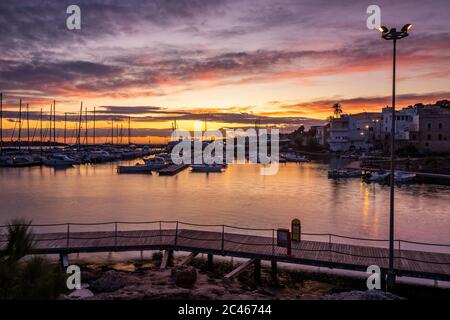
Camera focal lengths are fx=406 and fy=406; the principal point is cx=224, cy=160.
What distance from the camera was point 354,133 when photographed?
145375mm

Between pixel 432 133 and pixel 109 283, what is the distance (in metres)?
114

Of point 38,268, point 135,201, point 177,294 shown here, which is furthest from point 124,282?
point 135,201

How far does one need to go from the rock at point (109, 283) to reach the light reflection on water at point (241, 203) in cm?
1937

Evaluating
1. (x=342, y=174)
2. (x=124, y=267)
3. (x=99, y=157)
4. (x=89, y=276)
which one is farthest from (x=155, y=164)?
(x=89, y=276)

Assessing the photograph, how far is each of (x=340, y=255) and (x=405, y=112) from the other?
387 ft

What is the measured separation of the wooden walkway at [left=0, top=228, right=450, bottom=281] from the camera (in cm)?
1886

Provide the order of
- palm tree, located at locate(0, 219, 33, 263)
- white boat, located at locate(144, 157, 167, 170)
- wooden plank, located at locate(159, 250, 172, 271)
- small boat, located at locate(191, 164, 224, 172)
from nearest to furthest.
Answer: palm tree, located at locate(0, 219, 33, 263), wooden plank, located at locate(159, 250, 172, 271), white boat, located at locate(144, 157, 167, 170), small boat, located at locate(191, 164, 224, 172)

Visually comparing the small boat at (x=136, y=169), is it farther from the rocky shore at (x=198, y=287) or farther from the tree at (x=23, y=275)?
the tree at (x=23, y=275)

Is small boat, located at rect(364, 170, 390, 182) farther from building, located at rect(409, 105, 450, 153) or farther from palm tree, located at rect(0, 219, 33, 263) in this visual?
palm tree, located at rect(0, 219, 33, 263)

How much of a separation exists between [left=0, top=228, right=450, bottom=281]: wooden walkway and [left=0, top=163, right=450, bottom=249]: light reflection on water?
42.0 ft

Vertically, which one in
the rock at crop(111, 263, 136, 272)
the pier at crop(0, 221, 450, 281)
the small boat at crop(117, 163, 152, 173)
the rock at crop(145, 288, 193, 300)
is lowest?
the rock at crop(111, 263, 136, 272)

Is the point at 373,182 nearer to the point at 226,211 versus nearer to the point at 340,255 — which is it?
the point at 226,211

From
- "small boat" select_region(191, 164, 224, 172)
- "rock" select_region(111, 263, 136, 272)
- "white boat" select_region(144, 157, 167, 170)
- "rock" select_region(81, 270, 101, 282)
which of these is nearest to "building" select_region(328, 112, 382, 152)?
"small boat" select_region(191, 164, 224, 172)

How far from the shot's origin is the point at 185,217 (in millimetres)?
40906
